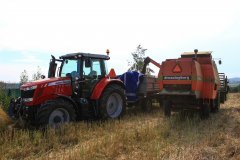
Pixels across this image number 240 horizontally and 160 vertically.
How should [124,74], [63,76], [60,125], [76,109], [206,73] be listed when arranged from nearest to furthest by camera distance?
[60,125] → [76,109] → [63,76] → [206,73] → [124,74]

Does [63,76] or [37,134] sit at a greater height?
[63,76]

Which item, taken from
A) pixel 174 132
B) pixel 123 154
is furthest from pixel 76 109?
pixel 123 154

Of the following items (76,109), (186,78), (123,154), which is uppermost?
(186,78)

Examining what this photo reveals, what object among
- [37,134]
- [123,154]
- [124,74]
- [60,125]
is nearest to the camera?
[123,154]

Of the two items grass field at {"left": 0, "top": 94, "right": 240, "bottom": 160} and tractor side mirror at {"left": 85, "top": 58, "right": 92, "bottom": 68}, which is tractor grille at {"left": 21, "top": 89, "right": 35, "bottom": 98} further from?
tractor side mirror at {"left": 85, "top": 58, "right": 92, "bottom": 68}

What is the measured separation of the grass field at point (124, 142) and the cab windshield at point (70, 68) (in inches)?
67.0

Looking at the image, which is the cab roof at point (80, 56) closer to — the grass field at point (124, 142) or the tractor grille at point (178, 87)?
the grass field at point (124, 142)

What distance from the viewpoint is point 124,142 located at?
784 centimetres

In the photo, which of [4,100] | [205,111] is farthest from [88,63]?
[205,111]

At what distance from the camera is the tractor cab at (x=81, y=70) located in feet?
35.3

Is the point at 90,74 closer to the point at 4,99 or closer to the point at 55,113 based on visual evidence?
the point at 55,113

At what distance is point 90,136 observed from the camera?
28.6 ft

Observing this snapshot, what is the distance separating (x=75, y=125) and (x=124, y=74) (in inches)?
197

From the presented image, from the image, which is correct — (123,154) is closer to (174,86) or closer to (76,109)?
(76,109)
